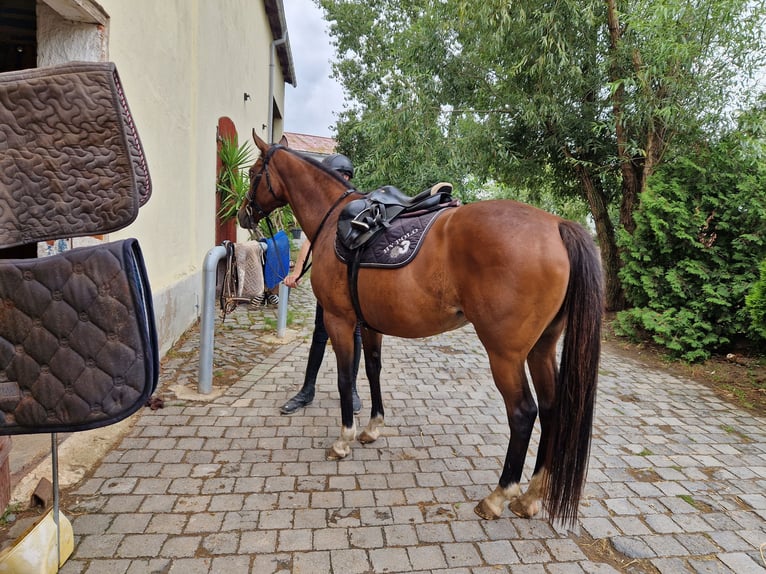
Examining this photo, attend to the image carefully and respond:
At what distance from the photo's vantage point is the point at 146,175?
1.61 metres

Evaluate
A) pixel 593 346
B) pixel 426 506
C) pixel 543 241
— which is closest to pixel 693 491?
pixel 593 346

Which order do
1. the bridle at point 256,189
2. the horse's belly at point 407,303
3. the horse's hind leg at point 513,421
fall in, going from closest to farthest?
the horse's hind leg at point 513,421
the horse's belly at point 407,303
the bridle at point 256,189

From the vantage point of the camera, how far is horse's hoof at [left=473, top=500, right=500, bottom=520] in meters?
2.45

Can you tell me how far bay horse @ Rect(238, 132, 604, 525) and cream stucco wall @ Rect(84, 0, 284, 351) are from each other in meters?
2.57

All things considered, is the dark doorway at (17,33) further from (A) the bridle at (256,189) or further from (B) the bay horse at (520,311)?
(B) the bay horse at (520,311)

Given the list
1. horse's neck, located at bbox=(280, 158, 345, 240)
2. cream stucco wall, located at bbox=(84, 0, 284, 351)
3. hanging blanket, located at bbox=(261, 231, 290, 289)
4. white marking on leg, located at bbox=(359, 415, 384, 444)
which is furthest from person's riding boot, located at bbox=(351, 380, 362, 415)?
cream stucco wall, located at bbox=(84, 0, 284, 351)

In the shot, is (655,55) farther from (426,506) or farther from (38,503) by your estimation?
(38,503)

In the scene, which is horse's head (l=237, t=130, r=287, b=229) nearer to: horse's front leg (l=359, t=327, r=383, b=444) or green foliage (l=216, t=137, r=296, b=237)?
horse's front leg (l=359, t=327, r=383, b=444)

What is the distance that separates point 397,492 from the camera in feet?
8.73

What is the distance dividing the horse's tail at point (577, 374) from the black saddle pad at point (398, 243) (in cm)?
79

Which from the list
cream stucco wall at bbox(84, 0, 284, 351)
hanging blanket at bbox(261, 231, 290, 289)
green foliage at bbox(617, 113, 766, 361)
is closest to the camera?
cream stucco wall at bbox(84, 0, 284, 351)

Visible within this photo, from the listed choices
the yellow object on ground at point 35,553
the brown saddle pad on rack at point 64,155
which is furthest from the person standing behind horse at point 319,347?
the brown saddle pad on rack at point 64,155

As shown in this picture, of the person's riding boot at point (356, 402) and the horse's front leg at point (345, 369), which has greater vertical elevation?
the horse's front leg at point (345, 369)

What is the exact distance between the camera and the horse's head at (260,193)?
3496 mm
